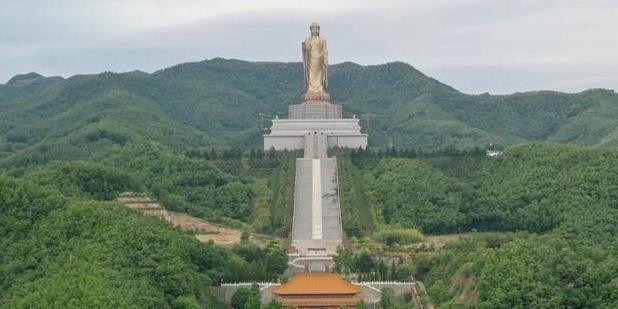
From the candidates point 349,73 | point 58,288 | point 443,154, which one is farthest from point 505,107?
point 58,288

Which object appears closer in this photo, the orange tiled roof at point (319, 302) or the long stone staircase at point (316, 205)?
the orange tiled roof at point (319, 302)

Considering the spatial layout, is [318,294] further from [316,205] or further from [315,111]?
[315,111]

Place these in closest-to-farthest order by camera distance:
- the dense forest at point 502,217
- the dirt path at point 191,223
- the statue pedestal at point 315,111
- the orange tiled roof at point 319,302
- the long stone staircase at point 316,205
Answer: the dense forest at point 502,217 → the orange tiled roof at point 319,302 → the dirt path at point 191,223 → the long stone staircase at point 316,205 → the statue pedestal at point 315,111

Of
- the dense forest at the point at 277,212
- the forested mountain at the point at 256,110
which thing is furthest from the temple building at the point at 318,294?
the forested mountain at the point at 256,110

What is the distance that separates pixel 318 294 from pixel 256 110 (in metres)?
60.0

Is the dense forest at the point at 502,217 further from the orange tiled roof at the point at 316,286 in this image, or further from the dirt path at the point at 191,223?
the dirt path at the point at 191,223

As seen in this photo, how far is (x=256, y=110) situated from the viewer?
303 feet

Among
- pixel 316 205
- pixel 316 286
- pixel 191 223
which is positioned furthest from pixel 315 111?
pixel 316 286

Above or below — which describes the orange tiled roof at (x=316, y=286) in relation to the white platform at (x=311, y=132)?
below

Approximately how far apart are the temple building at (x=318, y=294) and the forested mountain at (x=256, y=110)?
2390cm

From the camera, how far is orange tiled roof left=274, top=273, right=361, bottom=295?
3297 centimetres

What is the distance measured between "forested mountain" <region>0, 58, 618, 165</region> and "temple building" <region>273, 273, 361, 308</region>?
23.9 m

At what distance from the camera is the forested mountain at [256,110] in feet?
221

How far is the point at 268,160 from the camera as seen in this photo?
158ft
